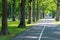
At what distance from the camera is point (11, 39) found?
18.0 metres

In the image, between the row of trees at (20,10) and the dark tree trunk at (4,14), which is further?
the row of trees at (20,10)

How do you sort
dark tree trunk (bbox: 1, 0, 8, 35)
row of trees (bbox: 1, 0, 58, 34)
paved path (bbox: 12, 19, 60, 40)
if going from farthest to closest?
row of trees (bbox: 1, 0, 58, 34) < dark tree trunk (bbox: 1, 0, 8, 35) < paved path (bbox: 12, 19, 60, 40)

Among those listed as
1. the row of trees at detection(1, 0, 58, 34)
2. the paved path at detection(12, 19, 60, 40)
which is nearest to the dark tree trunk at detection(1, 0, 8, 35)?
the row of trees at detection(1, 0, 58, 34)

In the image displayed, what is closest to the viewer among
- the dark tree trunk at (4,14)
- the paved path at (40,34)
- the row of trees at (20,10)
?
the paved path at (40,34)

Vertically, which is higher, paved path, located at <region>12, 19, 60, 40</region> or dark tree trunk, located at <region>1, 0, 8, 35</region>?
dark tree trunk, located at <region>1, 0, 8, 35</region>

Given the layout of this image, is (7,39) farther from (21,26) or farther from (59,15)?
(59,15)

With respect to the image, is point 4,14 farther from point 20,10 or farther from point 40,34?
point 20,10

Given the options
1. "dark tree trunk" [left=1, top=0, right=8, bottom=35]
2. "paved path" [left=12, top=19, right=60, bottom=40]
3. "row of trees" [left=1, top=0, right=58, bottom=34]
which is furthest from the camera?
"row of trees" [left=1, top=0, right=58, bottom=34]

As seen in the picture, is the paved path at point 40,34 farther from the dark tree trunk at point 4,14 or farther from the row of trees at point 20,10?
the row of trees at point 20,10

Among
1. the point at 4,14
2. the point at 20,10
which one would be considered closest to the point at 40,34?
the point at 4,14

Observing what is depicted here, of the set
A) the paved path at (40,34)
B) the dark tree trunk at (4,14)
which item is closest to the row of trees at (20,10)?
the dark tree trunk at (4,14)

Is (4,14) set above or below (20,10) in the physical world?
above

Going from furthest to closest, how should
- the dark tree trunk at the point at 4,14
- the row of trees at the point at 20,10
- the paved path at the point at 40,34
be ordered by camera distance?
the row of trees at the point at 20,10
the dark tree trunk at the point at 4,14
the paved path at the point at 40,34

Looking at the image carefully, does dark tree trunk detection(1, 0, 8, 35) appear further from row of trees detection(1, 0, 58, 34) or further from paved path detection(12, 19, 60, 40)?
paved path detection(12, 19, 60, 40)
